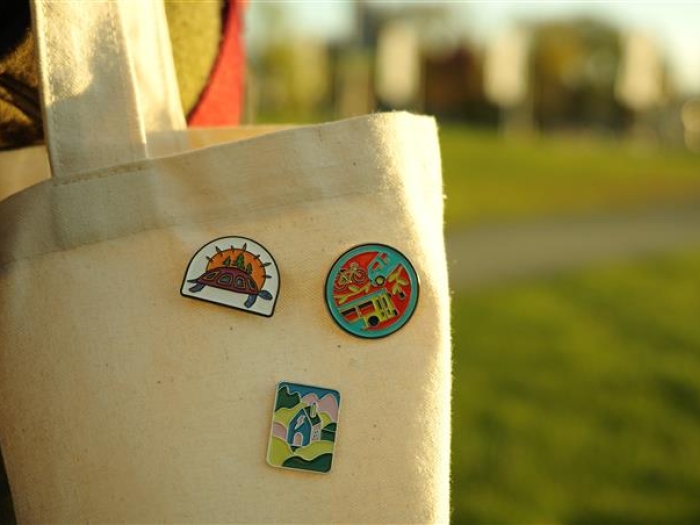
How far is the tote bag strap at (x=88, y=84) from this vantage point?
0.77 metres

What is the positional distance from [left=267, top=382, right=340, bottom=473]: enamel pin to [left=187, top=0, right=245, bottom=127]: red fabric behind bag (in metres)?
0.31

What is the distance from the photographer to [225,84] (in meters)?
1.00

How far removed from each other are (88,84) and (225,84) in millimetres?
231

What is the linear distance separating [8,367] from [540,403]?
3013 mm

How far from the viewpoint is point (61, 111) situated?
0.78 meters

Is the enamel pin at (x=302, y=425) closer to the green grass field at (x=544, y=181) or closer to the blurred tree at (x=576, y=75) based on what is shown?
the green grass field at (x=544, y=181)

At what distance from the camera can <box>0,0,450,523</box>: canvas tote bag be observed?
77 centimetres

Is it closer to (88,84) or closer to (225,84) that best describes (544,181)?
(225,84)

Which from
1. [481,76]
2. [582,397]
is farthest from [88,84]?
[481,76]

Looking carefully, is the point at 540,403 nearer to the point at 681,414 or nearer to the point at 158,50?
the point at 681,414

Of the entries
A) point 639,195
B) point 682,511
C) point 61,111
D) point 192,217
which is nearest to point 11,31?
point 61,111

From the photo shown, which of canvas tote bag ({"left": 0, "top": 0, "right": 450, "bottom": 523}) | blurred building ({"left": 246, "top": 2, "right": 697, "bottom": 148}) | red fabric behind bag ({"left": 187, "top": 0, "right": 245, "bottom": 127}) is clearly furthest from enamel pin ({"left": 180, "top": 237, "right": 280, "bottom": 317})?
blurred building ({"left": 246, "top": 2, "right": 697, "bottom": 148})

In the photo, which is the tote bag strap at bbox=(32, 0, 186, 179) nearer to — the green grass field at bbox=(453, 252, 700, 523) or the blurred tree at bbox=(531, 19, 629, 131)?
the green grass field at bbox=(453, 252, 700, 523)

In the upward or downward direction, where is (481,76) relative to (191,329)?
upward
